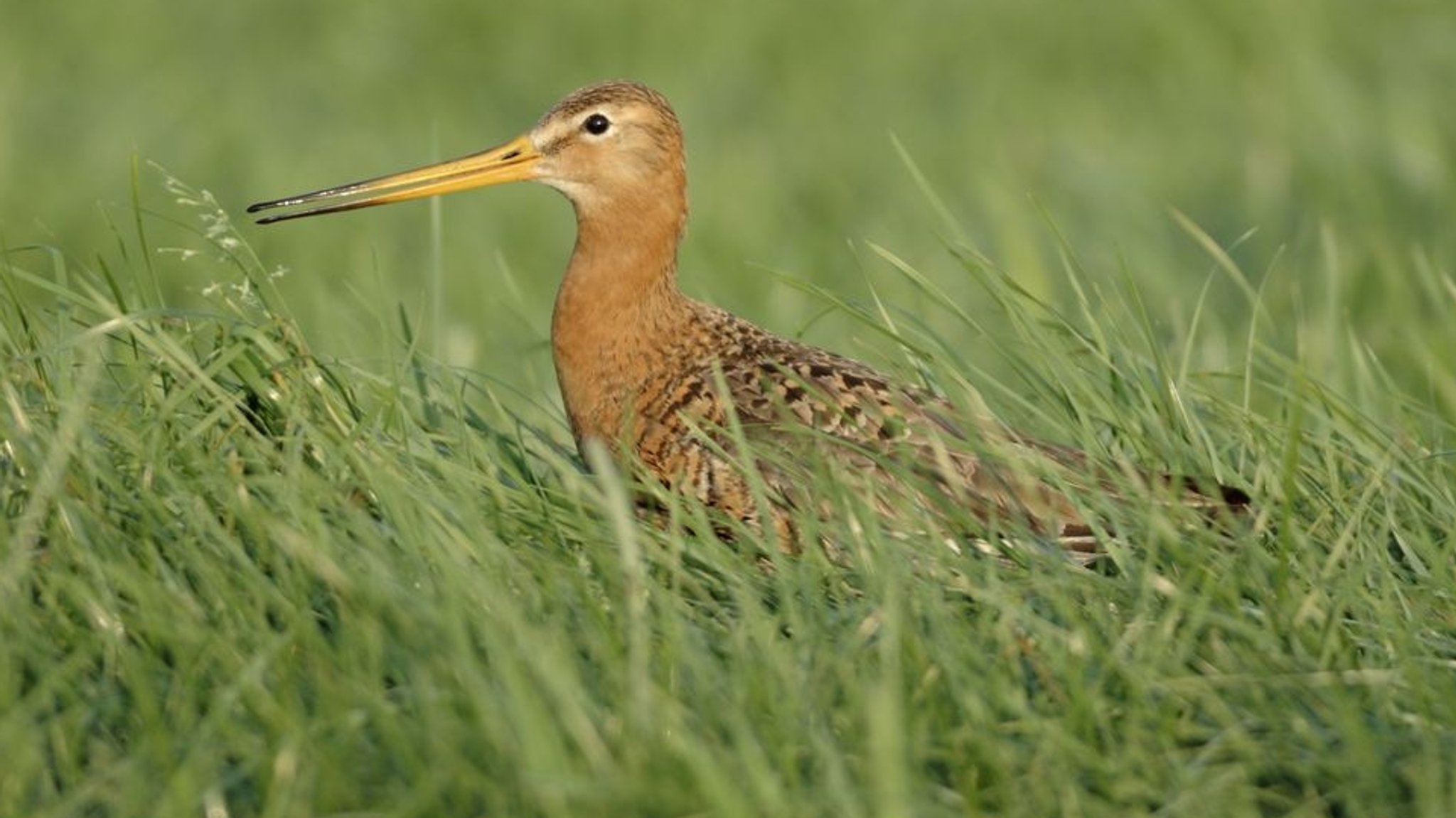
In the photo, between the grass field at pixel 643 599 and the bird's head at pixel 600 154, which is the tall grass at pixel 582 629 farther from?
the bird's head at pixel 600 154

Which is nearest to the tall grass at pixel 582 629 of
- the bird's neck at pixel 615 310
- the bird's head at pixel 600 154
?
the bird's neck at pixel 615 310

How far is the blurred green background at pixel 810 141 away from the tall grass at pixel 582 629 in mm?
527

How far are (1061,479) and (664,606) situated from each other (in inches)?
36.3

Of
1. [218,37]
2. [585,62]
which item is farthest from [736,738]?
[218,37]

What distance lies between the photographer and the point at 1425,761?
356 centimetres

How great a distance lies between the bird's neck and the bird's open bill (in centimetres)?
19

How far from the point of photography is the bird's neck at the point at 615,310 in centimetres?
559

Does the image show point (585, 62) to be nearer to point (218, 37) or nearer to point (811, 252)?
point (218, 37)

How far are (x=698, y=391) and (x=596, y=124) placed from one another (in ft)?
3.31

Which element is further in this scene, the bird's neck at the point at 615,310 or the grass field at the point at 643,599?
the bird's neck at the point at 615,310

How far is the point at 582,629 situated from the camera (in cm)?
392

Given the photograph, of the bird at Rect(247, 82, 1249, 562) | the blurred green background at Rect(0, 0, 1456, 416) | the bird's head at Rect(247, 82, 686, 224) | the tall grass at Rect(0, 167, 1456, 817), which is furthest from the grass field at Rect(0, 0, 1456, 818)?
the bird's head at Rect(247, 82, 686, 224)

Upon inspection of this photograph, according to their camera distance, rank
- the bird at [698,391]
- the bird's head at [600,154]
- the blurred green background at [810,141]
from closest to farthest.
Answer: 1. the bird at [698,391]
2. the bird's head at [600,154]
3. the blurred green background at [810,141]

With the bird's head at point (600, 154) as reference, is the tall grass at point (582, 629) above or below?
below
